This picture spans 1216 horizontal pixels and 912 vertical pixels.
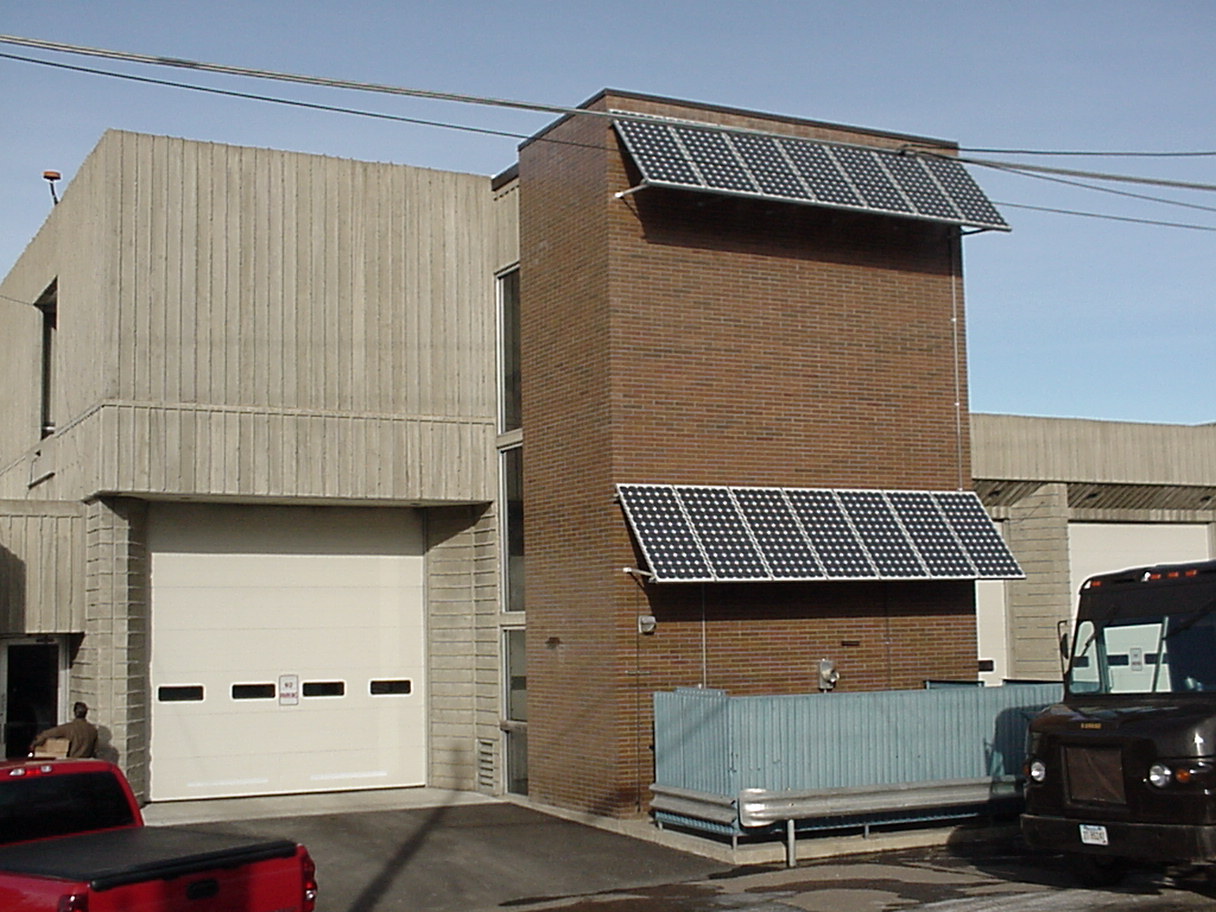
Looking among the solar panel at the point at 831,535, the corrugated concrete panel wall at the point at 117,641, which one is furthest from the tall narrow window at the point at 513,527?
the corrugated concrete panel wall at the point at 117,641

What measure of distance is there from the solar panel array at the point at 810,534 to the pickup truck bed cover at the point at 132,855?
7.36m

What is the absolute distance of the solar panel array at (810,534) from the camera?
655 inches

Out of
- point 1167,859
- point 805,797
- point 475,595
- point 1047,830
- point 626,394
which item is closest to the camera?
point 1167,859

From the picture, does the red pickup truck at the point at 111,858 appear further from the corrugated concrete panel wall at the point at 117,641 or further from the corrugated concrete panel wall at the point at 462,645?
the corrugated concrete panel wall at the point at 462,645

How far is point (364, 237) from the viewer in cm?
1925

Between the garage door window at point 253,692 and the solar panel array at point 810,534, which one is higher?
the solar panel array at point 810,534

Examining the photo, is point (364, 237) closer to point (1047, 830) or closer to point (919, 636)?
point (919, 636)

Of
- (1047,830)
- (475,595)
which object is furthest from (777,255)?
(1047,830)

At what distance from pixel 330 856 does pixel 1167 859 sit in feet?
27.1

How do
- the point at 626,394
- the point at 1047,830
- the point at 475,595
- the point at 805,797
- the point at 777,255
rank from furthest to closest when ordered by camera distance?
the point at 475,595 < the point at 777,255 < the point at 626,394 < the point at 805,797 < the point at 1047,830

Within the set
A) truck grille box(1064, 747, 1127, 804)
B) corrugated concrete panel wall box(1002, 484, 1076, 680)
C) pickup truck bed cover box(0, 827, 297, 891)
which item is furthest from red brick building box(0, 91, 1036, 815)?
pickup truck bed cover box(0, 827, 297, 891)

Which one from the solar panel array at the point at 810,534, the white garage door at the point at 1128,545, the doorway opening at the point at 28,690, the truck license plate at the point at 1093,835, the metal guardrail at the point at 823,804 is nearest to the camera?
the truck license plate at the point at 1093,835

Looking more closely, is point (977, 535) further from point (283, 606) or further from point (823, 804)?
point (283, 606)

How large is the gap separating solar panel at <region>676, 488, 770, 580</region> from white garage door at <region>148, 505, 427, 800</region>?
5101mm
